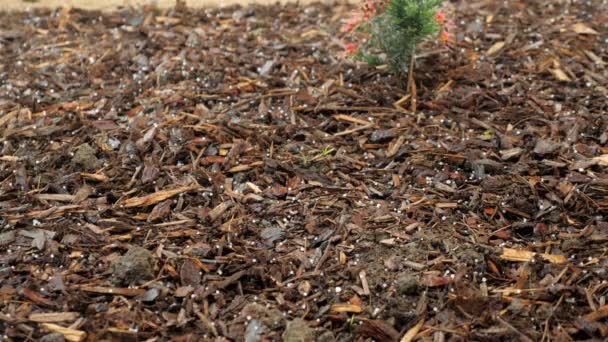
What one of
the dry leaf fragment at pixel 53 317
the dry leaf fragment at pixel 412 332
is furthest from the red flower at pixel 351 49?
the dry leaf fragment at pixel 53 317

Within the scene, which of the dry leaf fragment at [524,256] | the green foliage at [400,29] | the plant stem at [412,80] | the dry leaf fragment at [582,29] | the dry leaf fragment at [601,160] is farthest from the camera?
the dry leaf fragment at [582,29]

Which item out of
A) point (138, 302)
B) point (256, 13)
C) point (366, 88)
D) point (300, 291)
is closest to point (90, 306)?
point (138, 302)

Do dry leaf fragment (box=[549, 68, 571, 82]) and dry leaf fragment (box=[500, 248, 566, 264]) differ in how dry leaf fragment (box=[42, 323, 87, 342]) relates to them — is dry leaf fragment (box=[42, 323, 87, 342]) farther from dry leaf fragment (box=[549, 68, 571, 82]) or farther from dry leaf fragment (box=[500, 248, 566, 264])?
dry leaf fragment (box=[549, 68, 571, 82])

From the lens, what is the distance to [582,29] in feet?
17.3

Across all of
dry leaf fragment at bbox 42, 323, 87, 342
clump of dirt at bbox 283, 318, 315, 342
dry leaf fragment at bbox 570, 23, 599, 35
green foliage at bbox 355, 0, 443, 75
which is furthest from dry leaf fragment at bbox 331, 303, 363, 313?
dry leaf fragment at bbox 570, 23, 599, 35

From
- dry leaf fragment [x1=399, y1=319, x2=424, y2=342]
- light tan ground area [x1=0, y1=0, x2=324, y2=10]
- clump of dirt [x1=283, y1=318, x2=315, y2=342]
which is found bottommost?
dry leaf fragment [x1=399, y1=319, x2=424, y2=342]

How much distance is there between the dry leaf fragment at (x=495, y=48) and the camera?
5098 mm

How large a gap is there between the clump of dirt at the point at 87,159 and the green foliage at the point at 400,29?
5.86ft

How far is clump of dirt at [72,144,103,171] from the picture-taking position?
405 cm

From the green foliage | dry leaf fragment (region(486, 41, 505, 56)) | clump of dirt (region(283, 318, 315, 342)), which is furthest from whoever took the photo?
dry leaf fragment (region(486, 41, 505, 56))

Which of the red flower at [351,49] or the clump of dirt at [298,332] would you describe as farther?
the red flower at [351,49]

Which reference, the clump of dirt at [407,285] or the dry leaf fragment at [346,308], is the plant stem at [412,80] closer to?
the clump of dirt at [407,285]

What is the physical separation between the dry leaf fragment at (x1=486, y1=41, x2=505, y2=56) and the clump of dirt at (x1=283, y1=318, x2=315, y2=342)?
284 cm

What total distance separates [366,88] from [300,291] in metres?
1.88
